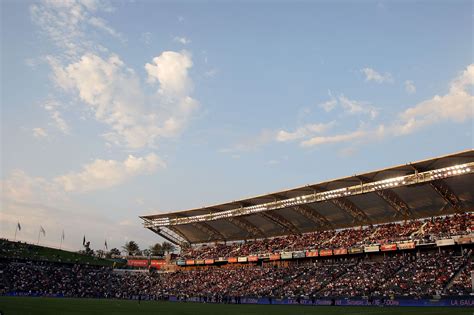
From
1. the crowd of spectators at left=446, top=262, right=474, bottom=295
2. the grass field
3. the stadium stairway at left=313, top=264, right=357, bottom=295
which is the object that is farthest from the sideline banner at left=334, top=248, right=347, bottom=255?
the grass field

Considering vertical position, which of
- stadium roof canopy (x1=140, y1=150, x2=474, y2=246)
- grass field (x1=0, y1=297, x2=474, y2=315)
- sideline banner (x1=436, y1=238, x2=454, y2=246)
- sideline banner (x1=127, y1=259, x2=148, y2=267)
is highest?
stadium roof canopy (x1=140, y1=150, x2=474, y2=246)

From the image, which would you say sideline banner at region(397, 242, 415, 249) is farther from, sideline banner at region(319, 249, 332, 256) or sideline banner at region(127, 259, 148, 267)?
sideline banner at region(127, 259, 148, 267)

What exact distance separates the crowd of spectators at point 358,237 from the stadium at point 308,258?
0.24 metres

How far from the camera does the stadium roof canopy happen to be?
54.1 metres

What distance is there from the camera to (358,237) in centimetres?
6669

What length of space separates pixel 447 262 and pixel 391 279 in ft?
21.9

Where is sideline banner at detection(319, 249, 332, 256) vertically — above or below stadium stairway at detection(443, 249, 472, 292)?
above

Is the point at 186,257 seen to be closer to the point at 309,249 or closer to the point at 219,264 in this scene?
the point at 219,264

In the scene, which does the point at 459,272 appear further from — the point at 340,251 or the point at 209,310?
the point at 209,310

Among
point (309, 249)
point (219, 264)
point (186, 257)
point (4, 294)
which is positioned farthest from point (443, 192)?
point (4, 294)

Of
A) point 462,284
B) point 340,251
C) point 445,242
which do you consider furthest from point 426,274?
point 340,251

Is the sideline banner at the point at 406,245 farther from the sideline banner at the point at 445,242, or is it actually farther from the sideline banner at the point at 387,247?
the sideline banner at the point at 445,242

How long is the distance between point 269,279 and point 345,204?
16.8 m

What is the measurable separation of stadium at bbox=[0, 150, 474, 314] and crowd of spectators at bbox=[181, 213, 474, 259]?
238 millimetres
